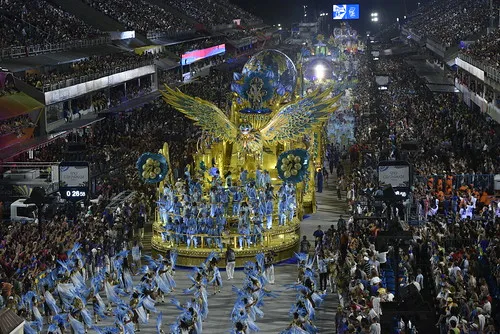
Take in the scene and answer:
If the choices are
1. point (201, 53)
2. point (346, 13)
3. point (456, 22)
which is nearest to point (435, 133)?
point (456, 22)

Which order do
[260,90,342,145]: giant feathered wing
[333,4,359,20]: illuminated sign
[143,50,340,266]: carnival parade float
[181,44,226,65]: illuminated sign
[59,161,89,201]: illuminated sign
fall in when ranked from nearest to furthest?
1. [143,50,340,266]: carnival parade float
2. [59,161,89,201]: illuminated sign
3. [260,90,342,145]: giant feathered wing
4. [181,44,226,65]: illuminated sign
5. [333,4,359,20]: illuminated sign

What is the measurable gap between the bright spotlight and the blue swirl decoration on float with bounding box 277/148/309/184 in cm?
3898

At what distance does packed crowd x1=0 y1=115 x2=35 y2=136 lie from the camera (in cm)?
4641

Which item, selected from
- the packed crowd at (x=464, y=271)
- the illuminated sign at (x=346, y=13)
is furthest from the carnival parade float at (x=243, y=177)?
the illuminated sign at (x=346, y=13)

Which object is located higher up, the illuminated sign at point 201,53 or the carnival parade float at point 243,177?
the illuminated sign at point 201,53

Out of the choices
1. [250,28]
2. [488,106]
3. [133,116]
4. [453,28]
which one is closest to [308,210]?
[488,106]

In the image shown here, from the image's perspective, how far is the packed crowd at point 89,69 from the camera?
53.8 meters

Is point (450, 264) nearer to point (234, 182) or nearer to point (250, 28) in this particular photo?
point (234, 182)

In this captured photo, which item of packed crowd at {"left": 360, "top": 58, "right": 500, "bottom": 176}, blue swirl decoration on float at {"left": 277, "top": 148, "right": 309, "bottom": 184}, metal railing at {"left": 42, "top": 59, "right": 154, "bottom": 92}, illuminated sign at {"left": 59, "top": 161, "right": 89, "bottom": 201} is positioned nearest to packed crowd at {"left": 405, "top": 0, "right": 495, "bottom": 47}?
packed crowd at {"left": 360, "top": 58, "right": 500, "bottom": 176}

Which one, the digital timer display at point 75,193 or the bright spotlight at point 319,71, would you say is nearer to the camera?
the digital timer display at point 75,193

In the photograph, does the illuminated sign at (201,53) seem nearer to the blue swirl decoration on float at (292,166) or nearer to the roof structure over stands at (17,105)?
the roof structure over stands at (17,105)

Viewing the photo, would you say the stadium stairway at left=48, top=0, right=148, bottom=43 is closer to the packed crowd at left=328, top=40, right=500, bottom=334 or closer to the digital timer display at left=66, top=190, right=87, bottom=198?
the packed crowd at left=328, top=40, right=500, bottom=334

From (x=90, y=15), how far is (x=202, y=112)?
4662 centimetres

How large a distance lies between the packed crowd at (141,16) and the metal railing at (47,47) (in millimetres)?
8285
